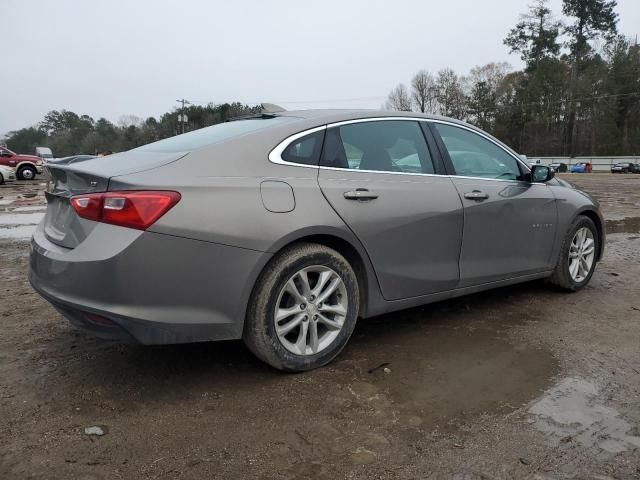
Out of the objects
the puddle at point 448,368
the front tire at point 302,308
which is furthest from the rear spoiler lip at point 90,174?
the puddle at point 448,368

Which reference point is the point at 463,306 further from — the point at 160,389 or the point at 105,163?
the point at 105,163

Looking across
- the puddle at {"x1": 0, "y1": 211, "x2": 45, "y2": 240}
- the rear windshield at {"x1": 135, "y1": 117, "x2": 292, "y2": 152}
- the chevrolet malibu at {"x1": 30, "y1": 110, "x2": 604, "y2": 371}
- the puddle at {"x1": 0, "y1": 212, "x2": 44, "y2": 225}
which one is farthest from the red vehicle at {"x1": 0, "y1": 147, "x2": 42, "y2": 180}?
the chevrolet malibu at {"x1": 30, "y1": 110, "x2": 604, "y2": 371}

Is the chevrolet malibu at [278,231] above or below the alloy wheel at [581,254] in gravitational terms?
above

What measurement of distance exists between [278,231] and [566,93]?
237 feet

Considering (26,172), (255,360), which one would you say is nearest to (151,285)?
(255,360)

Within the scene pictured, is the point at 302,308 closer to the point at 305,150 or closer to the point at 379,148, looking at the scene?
the point at 305,150

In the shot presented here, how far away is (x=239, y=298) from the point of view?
2.68 m

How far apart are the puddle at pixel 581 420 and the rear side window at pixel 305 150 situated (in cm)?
178

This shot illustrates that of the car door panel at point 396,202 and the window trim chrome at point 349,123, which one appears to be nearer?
the window trim chrome at point 349,123

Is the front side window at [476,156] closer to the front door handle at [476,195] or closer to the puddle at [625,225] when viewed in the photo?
the front door handle at [476,195]

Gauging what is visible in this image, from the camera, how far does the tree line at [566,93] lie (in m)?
61.9

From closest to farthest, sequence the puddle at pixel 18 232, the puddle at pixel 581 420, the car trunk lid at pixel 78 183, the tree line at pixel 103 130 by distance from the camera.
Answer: the puddle at pixel 581 420 → the car trunk lid at pixel 78 183 → the puddle at pixel 18 232 → the tree line at pixel 103 130

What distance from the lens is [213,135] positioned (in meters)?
3.28

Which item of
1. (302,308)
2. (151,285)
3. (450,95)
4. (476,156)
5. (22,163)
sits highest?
(450,95)
